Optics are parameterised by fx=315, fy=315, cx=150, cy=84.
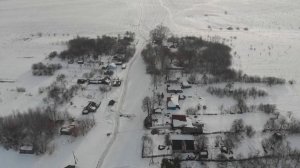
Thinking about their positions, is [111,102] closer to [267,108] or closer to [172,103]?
[172,103]

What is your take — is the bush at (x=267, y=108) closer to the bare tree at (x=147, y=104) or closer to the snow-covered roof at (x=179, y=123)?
the snow-covered roof at (x=179, y=123)

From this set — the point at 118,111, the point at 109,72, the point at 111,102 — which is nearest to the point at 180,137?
the point at 118,111

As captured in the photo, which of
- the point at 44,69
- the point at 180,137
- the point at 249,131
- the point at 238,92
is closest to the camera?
the point at 180,137

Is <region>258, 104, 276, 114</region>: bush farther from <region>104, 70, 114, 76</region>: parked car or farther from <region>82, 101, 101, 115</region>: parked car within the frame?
<region>104, 70, 114, 76</region>: parked car

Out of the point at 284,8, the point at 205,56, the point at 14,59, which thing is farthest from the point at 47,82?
the point at 284,8

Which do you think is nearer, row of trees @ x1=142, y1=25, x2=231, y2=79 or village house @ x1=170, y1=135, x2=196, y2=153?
village house @ x1=170, y1=135, x2=196, y2=153

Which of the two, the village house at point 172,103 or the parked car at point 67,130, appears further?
the village house at point 172,103

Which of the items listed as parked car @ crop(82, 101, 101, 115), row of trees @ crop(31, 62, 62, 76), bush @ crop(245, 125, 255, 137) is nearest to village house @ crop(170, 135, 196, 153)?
bush @ crop(245, 125, 255, 137)

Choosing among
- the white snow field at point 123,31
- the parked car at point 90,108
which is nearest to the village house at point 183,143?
the white snow field at point 123,31
